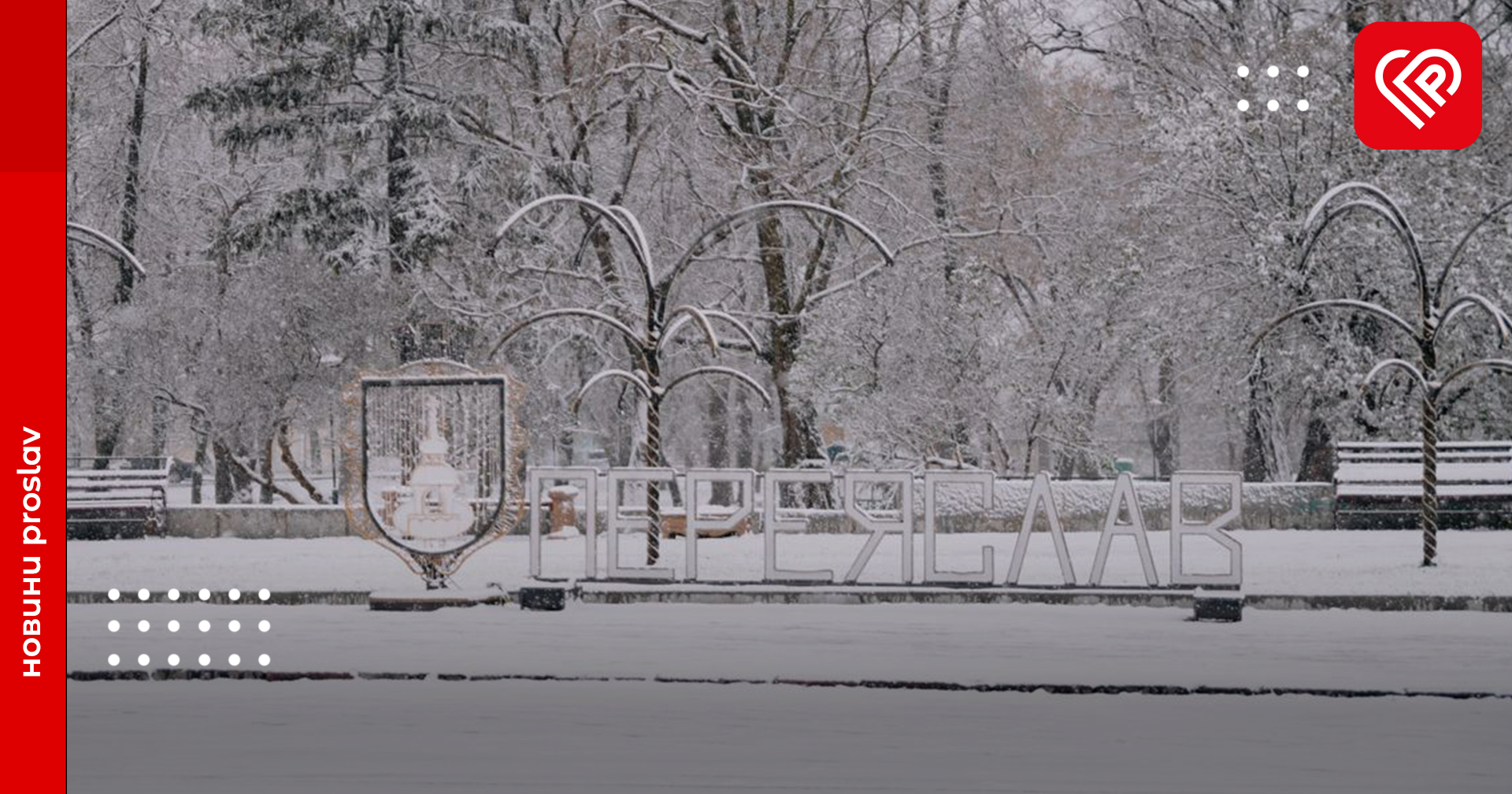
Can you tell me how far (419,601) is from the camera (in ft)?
61.5

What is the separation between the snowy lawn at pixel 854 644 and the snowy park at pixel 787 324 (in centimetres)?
13

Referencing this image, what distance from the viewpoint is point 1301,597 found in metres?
19.1

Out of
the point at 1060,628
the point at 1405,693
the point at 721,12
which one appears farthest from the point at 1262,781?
the point at 721,12

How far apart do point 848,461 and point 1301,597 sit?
1648 centimetres

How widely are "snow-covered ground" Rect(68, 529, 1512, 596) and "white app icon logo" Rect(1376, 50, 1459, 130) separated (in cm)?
761

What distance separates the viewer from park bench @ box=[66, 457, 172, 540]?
2956cm

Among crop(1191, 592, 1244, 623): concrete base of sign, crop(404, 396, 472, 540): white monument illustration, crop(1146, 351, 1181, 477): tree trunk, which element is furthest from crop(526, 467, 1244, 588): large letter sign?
crop(1146, 351, 1181, 477): tree trunk

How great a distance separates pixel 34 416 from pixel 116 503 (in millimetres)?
19795

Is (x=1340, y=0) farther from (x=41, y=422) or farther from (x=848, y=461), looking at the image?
(x=41, y=422)

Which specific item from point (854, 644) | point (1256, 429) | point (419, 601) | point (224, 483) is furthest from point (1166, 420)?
point (854, 644)

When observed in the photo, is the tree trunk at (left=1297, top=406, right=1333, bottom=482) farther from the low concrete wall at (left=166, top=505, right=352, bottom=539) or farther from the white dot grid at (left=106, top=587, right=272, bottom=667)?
the white dot grid at (left=106, top=587, right=272, bottom=667)

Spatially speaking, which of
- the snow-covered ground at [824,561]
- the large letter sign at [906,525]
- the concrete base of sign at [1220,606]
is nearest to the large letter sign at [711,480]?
the large letter sign at [906,525]

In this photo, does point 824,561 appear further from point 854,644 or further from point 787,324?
point 787,324

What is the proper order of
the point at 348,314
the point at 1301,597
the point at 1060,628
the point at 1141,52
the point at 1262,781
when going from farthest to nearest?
1. the point at 1141,52
2. the point at 348,314
3. the point at 1301,597
4. the point at 1060,628
5. the point at 1262,781
